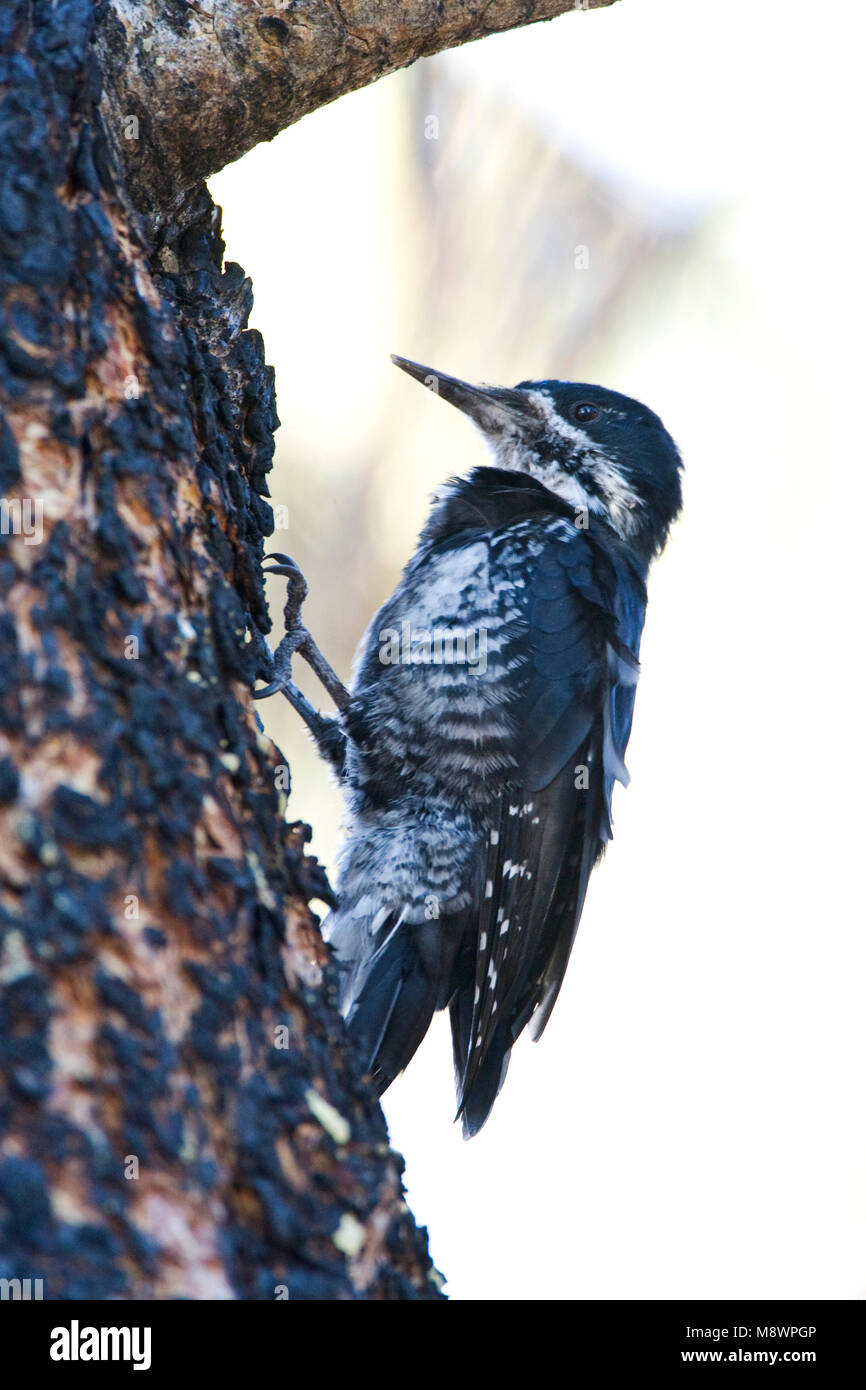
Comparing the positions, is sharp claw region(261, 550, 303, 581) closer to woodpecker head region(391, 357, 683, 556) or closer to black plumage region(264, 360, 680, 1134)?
black plumage region(264, 360, 680, 1134)

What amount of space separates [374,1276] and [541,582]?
194 cm

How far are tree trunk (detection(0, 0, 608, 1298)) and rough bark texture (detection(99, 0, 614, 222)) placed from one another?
0.51m

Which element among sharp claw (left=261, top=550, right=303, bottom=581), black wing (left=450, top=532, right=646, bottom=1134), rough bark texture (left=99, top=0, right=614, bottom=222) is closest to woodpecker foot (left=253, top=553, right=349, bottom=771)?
sharp claw (left=261, top=550, right=303, bottom=581)

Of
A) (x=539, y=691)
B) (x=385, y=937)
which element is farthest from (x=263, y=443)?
(x=385, y=937)

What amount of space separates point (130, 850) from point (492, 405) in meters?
2.46

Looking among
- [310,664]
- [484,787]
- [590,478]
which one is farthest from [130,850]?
[590,478]

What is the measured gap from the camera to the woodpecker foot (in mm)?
2887

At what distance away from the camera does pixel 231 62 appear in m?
Answer: 2.11

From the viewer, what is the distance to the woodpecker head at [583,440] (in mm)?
3449

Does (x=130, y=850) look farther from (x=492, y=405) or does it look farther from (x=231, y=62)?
(x=492, y=405)

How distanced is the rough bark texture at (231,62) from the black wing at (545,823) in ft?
3.84

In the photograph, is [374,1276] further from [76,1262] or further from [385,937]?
[385,937]

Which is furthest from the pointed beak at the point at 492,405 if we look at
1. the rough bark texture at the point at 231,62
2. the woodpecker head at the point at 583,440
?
the rough bark texture at the point at 231,62

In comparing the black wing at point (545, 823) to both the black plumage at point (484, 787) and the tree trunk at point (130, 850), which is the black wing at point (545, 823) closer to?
the black plumage at point (484, 787)
